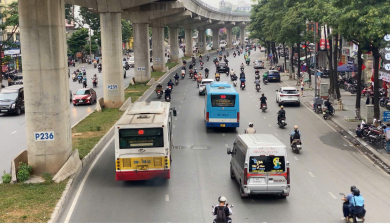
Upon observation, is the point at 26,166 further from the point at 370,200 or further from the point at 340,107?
the point at 340,107

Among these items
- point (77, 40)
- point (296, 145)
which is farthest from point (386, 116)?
point (77, 40)

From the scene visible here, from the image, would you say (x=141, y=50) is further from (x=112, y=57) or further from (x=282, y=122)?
(x=282, y=122)

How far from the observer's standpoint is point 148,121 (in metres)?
18.9

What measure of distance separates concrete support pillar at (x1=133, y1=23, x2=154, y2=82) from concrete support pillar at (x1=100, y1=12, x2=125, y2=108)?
17354 millimetres

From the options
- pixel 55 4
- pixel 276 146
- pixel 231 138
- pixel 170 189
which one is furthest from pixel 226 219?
pixel 231 138

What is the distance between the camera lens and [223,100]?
97.4 feet

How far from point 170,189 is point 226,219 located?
5773 millimetres

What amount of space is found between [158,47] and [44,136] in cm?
5409

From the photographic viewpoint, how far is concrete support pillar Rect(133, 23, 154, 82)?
58375 millimetres

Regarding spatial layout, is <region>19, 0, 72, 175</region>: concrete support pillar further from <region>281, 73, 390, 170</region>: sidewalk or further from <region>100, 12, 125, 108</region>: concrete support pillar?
<region>100, 12, 125, 108</region>: concrete support pillar

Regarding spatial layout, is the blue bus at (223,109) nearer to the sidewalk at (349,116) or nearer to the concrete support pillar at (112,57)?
the sidewalk at (349,116)

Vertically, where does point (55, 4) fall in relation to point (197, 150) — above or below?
above

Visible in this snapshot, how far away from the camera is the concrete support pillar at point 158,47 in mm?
72750

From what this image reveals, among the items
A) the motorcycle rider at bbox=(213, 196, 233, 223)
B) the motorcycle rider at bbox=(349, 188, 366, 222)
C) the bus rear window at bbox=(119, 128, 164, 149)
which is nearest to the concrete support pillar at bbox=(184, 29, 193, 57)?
the bus rear window at bbox=(119, 128, 164, 149)
